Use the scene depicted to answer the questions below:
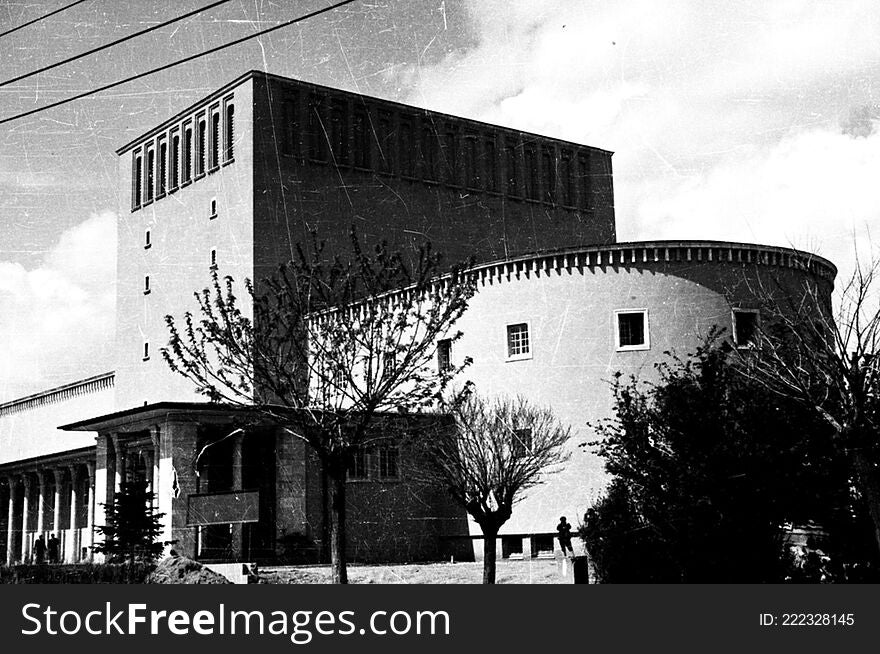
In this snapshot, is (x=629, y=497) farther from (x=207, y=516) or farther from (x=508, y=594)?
(x=207, y=516)

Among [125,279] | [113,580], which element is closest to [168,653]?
[113,580]

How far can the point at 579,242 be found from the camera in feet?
186

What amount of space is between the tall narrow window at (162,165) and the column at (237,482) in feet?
65.5

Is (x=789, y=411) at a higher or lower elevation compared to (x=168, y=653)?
higher

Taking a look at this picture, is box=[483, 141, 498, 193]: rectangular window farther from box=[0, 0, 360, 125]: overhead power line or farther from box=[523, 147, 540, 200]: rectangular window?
box=[0, 0, 360, 125]: overhead power line

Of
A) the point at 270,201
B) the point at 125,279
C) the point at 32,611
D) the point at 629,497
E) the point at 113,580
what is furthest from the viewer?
the point at 125,279

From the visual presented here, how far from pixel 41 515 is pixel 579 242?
96.4 ft

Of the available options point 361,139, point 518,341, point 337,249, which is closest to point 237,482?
point 518,341

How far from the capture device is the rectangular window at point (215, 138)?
48784mm

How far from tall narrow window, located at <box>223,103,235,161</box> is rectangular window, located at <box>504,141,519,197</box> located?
13.7m

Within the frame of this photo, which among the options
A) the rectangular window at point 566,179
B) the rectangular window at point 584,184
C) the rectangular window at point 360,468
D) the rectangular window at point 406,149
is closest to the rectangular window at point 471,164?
the rectangular window at point 406,149

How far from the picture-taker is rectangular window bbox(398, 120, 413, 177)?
5066 cm

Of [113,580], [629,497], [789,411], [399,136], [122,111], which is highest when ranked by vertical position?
[399,136]

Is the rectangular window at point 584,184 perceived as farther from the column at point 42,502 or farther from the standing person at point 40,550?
the standing person at point 40,550
